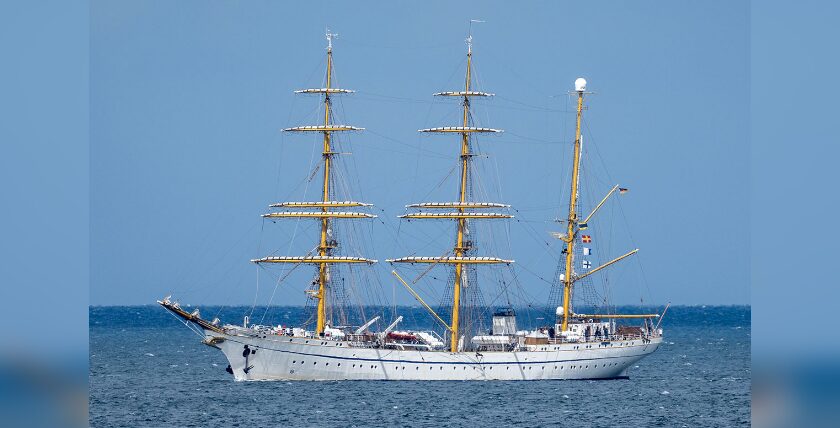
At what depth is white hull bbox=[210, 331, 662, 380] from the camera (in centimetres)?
A: 8681

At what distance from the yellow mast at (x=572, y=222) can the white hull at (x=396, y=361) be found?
418 cm

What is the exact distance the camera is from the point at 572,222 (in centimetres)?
9600

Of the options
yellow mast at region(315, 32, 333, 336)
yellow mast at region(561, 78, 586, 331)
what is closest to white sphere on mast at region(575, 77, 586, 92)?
yellow mast at region(561, 78, 586, 331)

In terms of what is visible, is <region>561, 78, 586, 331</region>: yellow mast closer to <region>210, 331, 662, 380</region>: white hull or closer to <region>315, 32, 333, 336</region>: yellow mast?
<region>210, 331, 662, 380</region>: white hull

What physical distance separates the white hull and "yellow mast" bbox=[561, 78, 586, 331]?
418cm

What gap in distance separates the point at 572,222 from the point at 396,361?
53.9 feet

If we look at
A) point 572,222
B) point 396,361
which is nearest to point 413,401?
point 396,361

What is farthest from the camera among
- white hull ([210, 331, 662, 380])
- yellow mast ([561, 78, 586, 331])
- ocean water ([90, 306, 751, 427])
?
yellow mast ([561, 78, 586, 331])

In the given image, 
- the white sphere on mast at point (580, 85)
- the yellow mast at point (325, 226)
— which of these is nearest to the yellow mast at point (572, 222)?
the white sphere on mast at point (580, 85)

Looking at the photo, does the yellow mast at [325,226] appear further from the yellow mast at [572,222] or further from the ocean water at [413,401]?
the yellow mast at [572,222]

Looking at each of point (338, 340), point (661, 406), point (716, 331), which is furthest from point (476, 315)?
point (716, 331)

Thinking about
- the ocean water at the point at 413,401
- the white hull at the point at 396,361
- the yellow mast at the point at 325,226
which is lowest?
the ocean water at the point at 413,401

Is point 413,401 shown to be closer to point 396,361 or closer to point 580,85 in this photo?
point 396,361

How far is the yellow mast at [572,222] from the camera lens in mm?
94750
